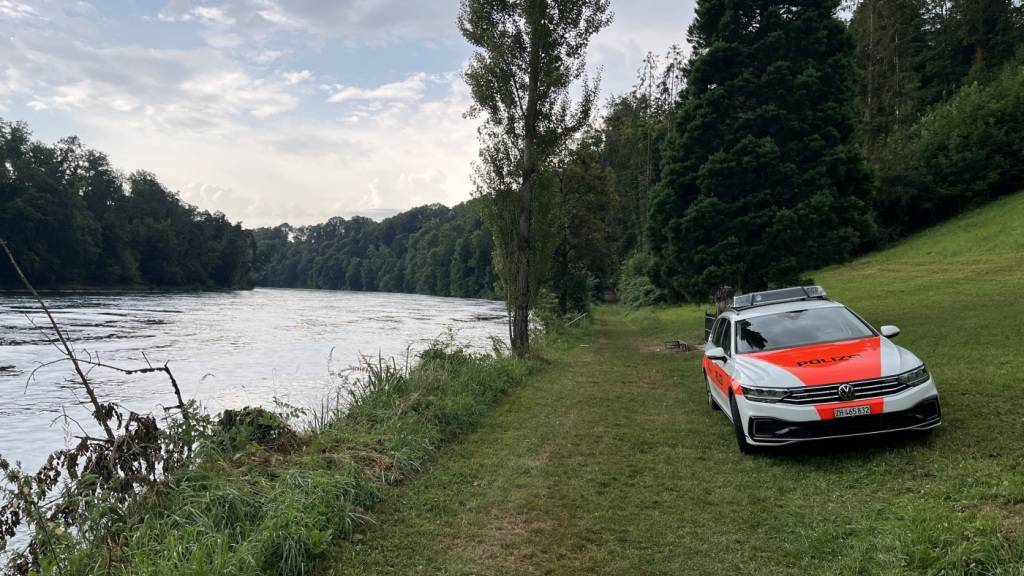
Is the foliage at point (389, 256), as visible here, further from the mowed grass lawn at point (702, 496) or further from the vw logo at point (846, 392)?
the vw logo at point (846, 392)

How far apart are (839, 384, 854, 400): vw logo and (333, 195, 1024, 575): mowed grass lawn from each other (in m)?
0.69

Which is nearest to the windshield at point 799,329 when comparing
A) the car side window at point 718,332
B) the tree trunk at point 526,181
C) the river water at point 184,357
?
the car side window at point 718,332

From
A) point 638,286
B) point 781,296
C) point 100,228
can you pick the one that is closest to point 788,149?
point 781,296

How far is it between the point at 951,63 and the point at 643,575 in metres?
61.1

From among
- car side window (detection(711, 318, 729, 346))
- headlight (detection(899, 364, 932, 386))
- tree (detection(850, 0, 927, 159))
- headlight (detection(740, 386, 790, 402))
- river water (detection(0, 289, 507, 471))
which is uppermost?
tree (detection(850, 0, 927, 159))

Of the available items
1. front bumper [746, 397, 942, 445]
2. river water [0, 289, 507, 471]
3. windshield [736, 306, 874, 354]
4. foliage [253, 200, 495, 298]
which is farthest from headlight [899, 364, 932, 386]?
foliage [253, 200, 495, 298]

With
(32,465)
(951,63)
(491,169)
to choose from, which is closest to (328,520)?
(32,465)

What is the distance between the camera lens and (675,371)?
1434 cm

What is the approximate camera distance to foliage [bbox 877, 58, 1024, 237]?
1364 inches

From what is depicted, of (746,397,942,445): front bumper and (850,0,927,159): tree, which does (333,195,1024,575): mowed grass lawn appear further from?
(850,0,927,159): tree

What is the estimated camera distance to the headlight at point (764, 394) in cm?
625

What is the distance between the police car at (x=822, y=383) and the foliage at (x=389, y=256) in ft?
290

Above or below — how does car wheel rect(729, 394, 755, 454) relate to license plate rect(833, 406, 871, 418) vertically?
below

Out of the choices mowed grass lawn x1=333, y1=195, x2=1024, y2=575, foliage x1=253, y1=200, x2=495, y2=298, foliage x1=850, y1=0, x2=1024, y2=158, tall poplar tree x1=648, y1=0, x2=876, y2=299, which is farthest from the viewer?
foliage x1=253, y1=200, x2=495, y2=298
